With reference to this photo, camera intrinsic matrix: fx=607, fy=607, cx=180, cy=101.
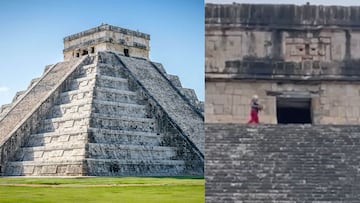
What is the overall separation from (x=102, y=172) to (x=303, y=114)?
6200mm

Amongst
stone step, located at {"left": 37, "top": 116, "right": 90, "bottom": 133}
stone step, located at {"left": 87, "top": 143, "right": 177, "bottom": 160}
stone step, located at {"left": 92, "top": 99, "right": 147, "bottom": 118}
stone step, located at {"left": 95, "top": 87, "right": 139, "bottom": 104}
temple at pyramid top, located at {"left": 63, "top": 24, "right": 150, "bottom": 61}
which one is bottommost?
stone step, located at {"left": 87, "top": 143, "right": 177, "bottom": 160}

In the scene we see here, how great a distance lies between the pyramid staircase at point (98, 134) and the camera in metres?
14.8

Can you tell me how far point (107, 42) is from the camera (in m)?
21.0

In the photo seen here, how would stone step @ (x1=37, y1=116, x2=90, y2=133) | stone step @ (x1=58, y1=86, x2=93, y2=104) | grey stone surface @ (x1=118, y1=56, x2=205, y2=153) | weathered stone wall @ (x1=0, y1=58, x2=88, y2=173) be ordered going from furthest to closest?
grey stone surface @ (x1=118, y1=56, x2=205, y2=153) → stone step @ (x1=58, y1=86, x2=93, y2=104) → weathered stone wall @ (x1=0, y1=58, x2=88, y2=173) → stone step @ (x1=37, y1=116, x2=90, y2=133)

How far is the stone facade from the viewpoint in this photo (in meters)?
9.24

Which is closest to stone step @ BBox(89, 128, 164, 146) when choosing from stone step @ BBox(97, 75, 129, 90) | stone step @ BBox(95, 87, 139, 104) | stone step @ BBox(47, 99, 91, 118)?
stone step @ BBox(47, 99, 91, 118)

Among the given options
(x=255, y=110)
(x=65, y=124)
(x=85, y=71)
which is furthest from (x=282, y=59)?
(x=85, y=71)

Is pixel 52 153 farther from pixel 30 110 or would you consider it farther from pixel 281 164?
pixel 281 164

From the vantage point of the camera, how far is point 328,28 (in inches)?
368

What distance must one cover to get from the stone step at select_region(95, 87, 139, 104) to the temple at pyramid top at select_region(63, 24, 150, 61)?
3.63 meters

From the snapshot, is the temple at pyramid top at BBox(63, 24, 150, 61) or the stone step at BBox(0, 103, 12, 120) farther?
the temple at pyramid top at BBox(63, 24, 150, 61)

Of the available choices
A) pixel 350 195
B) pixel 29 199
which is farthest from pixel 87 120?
pixel 350 195

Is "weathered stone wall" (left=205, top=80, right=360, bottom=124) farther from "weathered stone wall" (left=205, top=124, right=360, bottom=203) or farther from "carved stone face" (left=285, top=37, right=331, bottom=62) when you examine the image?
"weathered stone wall" (left=205, top=124, right=360, bottom=203)

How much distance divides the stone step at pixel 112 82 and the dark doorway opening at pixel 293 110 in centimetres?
834
